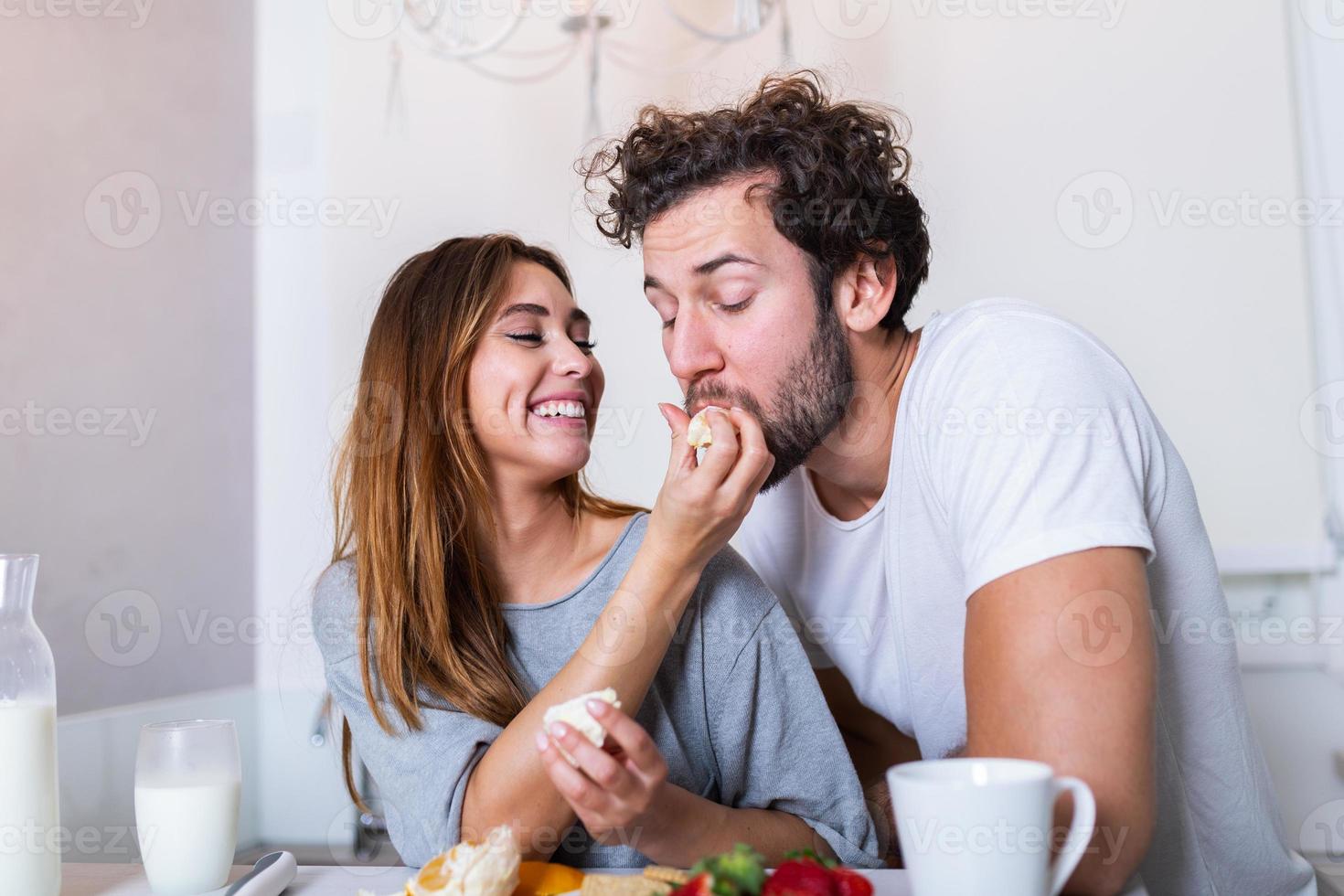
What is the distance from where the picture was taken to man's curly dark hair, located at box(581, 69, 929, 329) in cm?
123

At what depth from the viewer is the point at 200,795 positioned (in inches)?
33.8

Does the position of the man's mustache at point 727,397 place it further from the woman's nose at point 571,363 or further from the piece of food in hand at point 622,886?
the piece of food in hand at point 622,886

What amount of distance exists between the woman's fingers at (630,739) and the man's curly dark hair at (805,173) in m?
0.61

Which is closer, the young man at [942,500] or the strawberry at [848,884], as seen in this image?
the strawberry at [848,884]

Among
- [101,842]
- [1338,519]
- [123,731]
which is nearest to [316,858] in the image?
[101,842]

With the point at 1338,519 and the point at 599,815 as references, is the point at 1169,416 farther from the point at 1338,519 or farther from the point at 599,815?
the point at 599,815

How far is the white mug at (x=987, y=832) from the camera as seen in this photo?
22.8 inches
